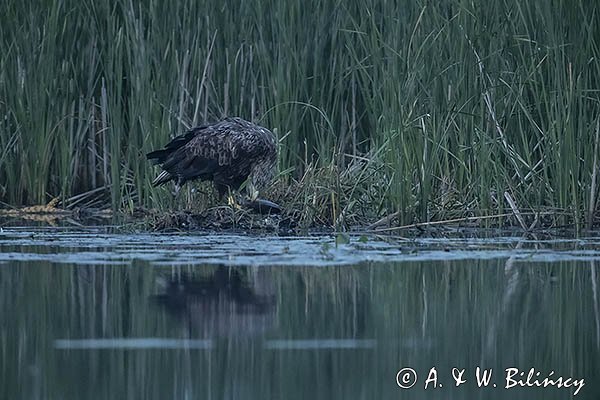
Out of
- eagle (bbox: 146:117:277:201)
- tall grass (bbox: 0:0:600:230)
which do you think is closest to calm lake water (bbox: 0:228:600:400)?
tall grass (bbox: 0:0:600:230)

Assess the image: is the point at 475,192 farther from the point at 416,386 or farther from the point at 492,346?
the point at 416,386

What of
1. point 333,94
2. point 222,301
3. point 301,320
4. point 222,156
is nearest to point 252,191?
point 222,156

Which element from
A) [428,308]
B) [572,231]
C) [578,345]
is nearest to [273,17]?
[572,231]

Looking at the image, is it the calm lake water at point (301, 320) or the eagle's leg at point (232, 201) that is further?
the eagle's leg at point (232, 201)

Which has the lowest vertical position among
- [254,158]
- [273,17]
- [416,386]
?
[416,386]

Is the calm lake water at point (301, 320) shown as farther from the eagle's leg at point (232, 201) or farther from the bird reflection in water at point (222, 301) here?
the eagle's leg at point (232, 201)

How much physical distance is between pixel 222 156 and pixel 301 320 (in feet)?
15.8

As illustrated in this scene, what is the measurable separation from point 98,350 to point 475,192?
4735 mm

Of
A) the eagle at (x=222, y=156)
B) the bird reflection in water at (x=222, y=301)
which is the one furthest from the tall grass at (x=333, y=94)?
the bird reflection in water at (x=222, y=301)

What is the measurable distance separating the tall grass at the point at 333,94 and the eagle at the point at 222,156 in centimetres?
40

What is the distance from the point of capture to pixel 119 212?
34.4 ft

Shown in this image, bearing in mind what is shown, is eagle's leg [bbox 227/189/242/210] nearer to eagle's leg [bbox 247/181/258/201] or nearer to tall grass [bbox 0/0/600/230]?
eagle's leg [bbox 247/181/258/201]

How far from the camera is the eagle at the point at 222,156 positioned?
991 cm

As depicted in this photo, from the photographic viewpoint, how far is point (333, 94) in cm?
1115
